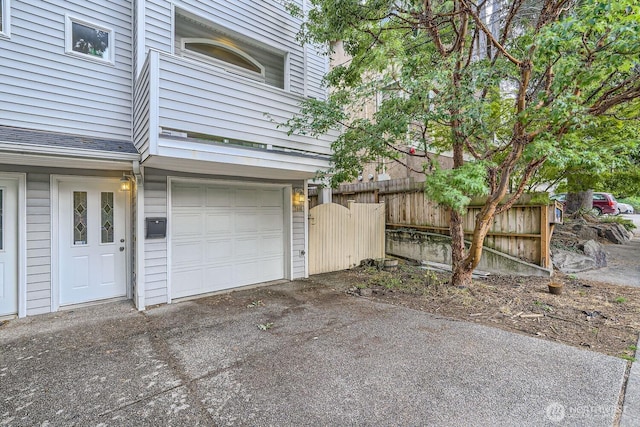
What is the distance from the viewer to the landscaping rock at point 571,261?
22.3 ft

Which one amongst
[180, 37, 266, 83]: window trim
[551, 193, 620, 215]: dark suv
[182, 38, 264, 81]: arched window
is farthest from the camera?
[551, 193, 620, 215]: dark suv

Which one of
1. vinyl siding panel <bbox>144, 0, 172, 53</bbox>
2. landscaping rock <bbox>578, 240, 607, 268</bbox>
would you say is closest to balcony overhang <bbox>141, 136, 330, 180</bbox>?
vinyl siding panel <bbox>144, 0, 172, 53</bbox>

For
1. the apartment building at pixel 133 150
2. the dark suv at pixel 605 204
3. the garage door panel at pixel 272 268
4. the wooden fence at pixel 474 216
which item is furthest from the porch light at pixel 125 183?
the dark suv at pixel 605 204

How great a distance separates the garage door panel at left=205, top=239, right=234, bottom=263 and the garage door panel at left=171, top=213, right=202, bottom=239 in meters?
0.35

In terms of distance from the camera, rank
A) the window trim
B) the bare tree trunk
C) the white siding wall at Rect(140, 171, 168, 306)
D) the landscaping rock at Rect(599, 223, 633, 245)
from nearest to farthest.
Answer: the white siding wall at Rect(140, 171, 168, 306) → the bare tree trunk → the window trim → the landscaping rock at Rect(599, 223, 633, 245)

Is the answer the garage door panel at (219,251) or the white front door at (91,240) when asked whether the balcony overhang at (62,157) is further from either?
the garage door panel at (219,251)

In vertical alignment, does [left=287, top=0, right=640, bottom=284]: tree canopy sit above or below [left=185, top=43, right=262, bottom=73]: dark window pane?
below

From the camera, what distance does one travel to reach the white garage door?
538 centimetres

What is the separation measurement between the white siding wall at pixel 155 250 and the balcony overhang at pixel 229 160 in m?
0.30

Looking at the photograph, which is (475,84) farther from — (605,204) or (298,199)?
(605,204)

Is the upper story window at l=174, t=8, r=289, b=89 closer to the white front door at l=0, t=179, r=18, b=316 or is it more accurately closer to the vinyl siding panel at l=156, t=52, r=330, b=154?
the vinyl siding panel at l=156, t=52, r=330, b=154

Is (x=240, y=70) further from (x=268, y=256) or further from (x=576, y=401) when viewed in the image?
(x=576, y=401)

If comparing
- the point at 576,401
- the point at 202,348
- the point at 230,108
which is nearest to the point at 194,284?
the point at 202,348

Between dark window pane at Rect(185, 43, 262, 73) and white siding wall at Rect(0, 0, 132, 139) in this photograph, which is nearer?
white siding wall at Rect(0, 0, 132, 139)
